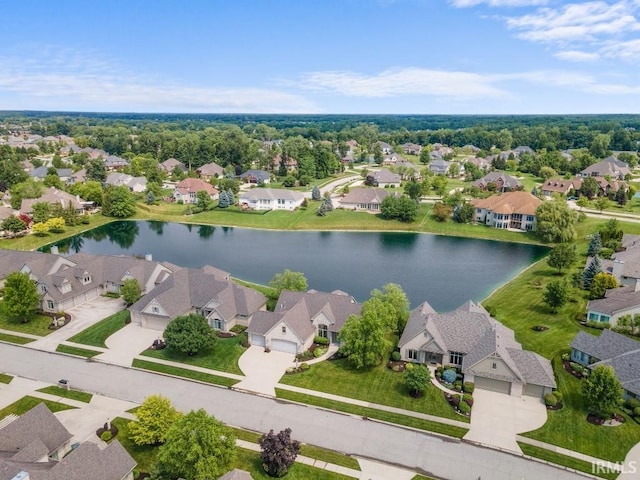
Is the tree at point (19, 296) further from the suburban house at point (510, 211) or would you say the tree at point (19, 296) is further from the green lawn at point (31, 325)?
the suburban house at point (510, 211)

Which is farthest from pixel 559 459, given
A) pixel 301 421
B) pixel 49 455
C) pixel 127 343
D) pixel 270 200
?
pixel 270 200

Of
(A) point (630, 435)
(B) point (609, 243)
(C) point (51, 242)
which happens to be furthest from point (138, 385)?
(B) point (609, 243)

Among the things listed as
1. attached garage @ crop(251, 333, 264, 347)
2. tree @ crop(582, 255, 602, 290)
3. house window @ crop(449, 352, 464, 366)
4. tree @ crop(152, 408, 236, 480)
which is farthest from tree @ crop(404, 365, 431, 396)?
tree @ crop(582, 255, 602, 290)

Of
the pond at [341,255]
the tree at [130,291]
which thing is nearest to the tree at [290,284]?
the pond at [341,255]

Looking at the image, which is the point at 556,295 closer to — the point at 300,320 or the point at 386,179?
the point at 300,320

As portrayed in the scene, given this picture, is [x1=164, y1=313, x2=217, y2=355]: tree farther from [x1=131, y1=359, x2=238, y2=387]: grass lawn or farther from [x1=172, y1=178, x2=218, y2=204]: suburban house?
[x1=172, y1=178, x2=218, y2=204]: suburban house

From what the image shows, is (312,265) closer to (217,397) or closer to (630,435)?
(217,397)
